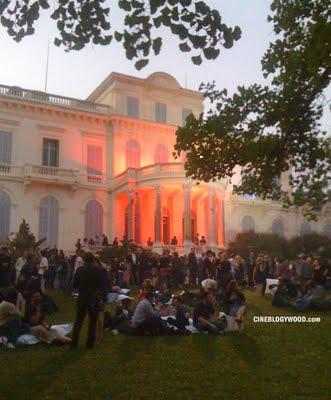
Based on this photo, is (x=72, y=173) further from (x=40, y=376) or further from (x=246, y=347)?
(x=40, y=376)

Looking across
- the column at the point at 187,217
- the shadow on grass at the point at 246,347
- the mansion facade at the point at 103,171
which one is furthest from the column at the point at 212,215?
the shadow on grass at the point at 246,347

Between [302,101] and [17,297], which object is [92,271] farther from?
[302,101]

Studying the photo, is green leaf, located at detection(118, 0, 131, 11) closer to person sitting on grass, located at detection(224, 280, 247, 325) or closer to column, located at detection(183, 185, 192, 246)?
person sitting on grass, located at detection(224, 280, 247, 325)

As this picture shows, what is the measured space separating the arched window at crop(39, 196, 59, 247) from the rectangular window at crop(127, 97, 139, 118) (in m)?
7.76

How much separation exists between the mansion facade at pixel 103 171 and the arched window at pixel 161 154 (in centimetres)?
7

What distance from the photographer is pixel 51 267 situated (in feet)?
60.5

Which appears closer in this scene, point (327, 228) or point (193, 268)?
point (193, 268)

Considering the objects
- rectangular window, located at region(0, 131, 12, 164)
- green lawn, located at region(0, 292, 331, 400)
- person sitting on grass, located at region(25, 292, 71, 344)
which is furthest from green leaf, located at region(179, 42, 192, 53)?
rectangular window, located at region(0, 131, 12, 164)

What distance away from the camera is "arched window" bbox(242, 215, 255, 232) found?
37938 millimetres

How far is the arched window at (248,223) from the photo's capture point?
124 feet

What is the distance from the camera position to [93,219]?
32438mm

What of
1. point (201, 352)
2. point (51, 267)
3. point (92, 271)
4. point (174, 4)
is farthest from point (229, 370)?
point (51, 267)

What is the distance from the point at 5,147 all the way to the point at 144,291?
862 inches

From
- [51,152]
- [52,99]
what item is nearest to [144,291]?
[51,152]
